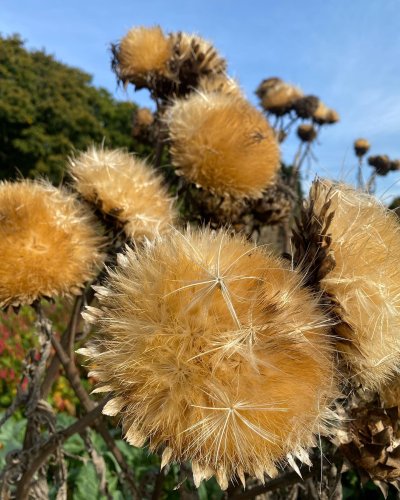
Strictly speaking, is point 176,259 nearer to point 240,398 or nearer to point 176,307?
point 176,307

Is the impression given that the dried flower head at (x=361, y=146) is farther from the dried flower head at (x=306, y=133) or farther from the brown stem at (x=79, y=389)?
the brown stem at (x=79, y=389)

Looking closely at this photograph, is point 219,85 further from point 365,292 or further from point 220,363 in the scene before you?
point 220,363

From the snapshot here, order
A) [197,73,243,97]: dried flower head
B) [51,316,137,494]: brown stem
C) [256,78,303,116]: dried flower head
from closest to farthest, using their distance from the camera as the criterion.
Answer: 1. [51,316,137,494]: brown stem
2. [197,73,243,97]: dried flower head
3. [256,78,303,116]: dried flower head

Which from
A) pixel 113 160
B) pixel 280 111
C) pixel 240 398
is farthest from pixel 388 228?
pixel 280 111

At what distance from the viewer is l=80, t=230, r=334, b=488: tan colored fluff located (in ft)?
3.37

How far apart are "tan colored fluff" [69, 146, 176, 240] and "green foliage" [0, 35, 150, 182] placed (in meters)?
21.4

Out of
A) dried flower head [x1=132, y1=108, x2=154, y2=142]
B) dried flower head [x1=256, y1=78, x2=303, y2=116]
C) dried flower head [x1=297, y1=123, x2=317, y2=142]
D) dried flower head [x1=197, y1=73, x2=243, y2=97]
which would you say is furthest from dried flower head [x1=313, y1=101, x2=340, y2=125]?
dried flower head [x1=197, y1=73, x2=243, y2=97]

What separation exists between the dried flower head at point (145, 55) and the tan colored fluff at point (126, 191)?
1.76 feet

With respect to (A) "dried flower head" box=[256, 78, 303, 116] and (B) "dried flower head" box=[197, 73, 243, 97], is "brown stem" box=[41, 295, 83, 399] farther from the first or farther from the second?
(A) "dried flower head" box=[256, 78, 303, 116]

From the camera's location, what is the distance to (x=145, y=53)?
2443mm

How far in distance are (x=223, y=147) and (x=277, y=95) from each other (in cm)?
559

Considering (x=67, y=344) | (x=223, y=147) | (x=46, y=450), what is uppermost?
(x=223, y=147)

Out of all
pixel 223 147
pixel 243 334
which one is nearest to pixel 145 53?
pixel 223 147

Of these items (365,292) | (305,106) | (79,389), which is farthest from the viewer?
(305,106)
